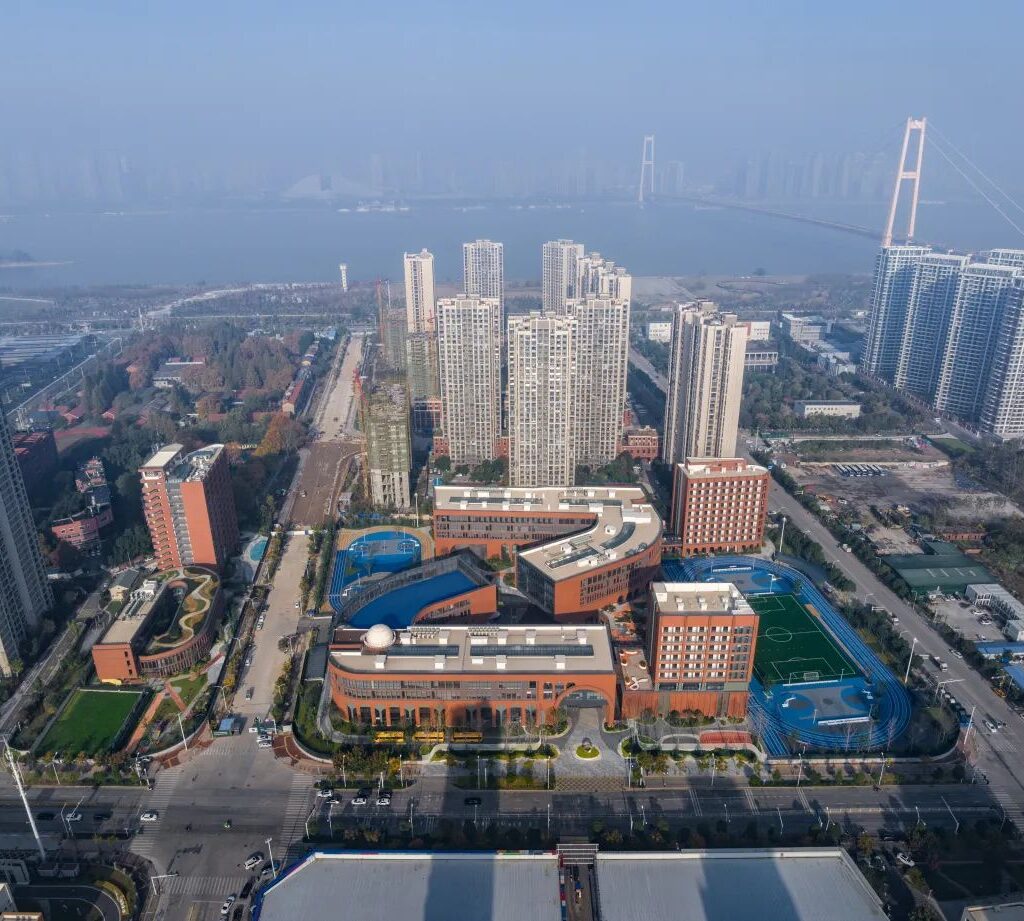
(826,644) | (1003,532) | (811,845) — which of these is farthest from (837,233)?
(811,845)

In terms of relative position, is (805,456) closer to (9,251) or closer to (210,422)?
(210,422)

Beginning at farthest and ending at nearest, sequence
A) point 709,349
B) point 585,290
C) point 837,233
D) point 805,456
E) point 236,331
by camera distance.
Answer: point 837,233
point 236,331
point 585,290
point 805,456
point 709,349

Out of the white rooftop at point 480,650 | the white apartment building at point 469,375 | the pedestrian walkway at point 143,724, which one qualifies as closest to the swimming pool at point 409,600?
the white rooftop at point 480,650

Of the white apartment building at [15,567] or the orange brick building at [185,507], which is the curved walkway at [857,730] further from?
the white apartment building at [15,567]

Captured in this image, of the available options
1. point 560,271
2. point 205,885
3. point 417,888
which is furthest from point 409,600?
point 560,271

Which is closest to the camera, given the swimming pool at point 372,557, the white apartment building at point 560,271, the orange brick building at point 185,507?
the orange brick building at point 185,507

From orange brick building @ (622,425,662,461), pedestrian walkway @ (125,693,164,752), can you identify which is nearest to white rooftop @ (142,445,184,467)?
pedestrian walkway @ (125,693,164,752)

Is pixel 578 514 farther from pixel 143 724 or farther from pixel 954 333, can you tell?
pixel 954 333
